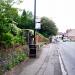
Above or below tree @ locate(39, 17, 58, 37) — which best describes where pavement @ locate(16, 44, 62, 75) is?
below

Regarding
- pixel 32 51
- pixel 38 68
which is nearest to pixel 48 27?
pixel 32 51

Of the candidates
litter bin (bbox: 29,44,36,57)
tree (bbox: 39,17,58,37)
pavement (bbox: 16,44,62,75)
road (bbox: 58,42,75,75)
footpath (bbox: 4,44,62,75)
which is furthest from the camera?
tree (bbox: 39,17,58,37)

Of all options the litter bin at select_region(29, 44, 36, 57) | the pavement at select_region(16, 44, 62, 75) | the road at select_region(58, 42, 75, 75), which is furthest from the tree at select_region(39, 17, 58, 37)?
the pavement at select_region(16, 44, 62, 75)

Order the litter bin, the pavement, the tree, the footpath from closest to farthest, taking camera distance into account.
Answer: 1. the footpath
2. the pavement
3. the litter bin
4. the tree

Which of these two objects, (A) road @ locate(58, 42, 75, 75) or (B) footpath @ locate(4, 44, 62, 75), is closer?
(B) footpath @ locate(4, 44, 62, 75)

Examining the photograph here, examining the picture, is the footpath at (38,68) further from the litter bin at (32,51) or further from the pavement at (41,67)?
the litter bin at (32,51)

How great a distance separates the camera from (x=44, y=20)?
325 ft

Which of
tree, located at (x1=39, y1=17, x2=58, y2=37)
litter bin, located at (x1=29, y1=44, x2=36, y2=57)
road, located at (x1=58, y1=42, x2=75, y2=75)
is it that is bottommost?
road, located at (x1=58, y1=42, x2=75, y2=75)

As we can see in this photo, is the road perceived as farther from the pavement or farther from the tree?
the tree

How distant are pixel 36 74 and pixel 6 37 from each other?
2.58m

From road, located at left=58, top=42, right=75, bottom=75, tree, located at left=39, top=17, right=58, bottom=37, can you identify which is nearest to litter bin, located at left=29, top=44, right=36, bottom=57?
road, located at left=58, top=42, right=75, bottom=75

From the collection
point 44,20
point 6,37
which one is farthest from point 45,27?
point 6,37

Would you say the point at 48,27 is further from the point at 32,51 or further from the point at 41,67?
the point at 41,67

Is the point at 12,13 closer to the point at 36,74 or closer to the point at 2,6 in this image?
the point at 2,6
